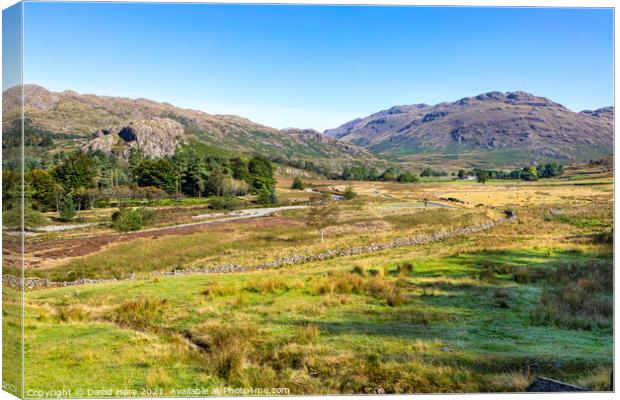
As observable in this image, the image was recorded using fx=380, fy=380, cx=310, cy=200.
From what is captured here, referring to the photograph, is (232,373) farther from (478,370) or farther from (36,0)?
(36,0)

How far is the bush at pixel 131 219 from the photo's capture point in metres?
6.43

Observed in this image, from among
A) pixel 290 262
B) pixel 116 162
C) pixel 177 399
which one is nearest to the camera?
pixel 177 399

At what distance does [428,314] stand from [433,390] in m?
1.12

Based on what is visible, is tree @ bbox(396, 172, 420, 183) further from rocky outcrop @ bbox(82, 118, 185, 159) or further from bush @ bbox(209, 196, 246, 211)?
rocky outcrop @ bbox(82, 118, 185, 159)

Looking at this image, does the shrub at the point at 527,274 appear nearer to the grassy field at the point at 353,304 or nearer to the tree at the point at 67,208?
the grassy field at the point at 353,304

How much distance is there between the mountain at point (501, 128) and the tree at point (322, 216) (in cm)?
145

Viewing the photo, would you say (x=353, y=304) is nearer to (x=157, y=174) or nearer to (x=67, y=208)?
(x=157, y=174)

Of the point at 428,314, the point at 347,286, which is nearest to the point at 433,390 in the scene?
the point at 428,314

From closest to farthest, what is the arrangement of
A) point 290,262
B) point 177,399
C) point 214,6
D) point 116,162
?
1. point 177,399
2. point 214,6
3. point 116,162
4. point 290,262

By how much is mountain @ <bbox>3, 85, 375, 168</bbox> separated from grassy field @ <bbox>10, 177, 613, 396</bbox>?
106 cm

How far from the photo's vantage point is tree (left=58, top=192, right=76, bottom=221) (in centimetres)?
595

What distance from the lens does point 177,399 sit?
5320 mm

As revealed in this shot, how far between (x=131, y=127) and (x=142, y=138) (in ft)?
1.52

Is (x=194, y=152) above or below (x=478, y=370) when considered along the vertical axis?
above
